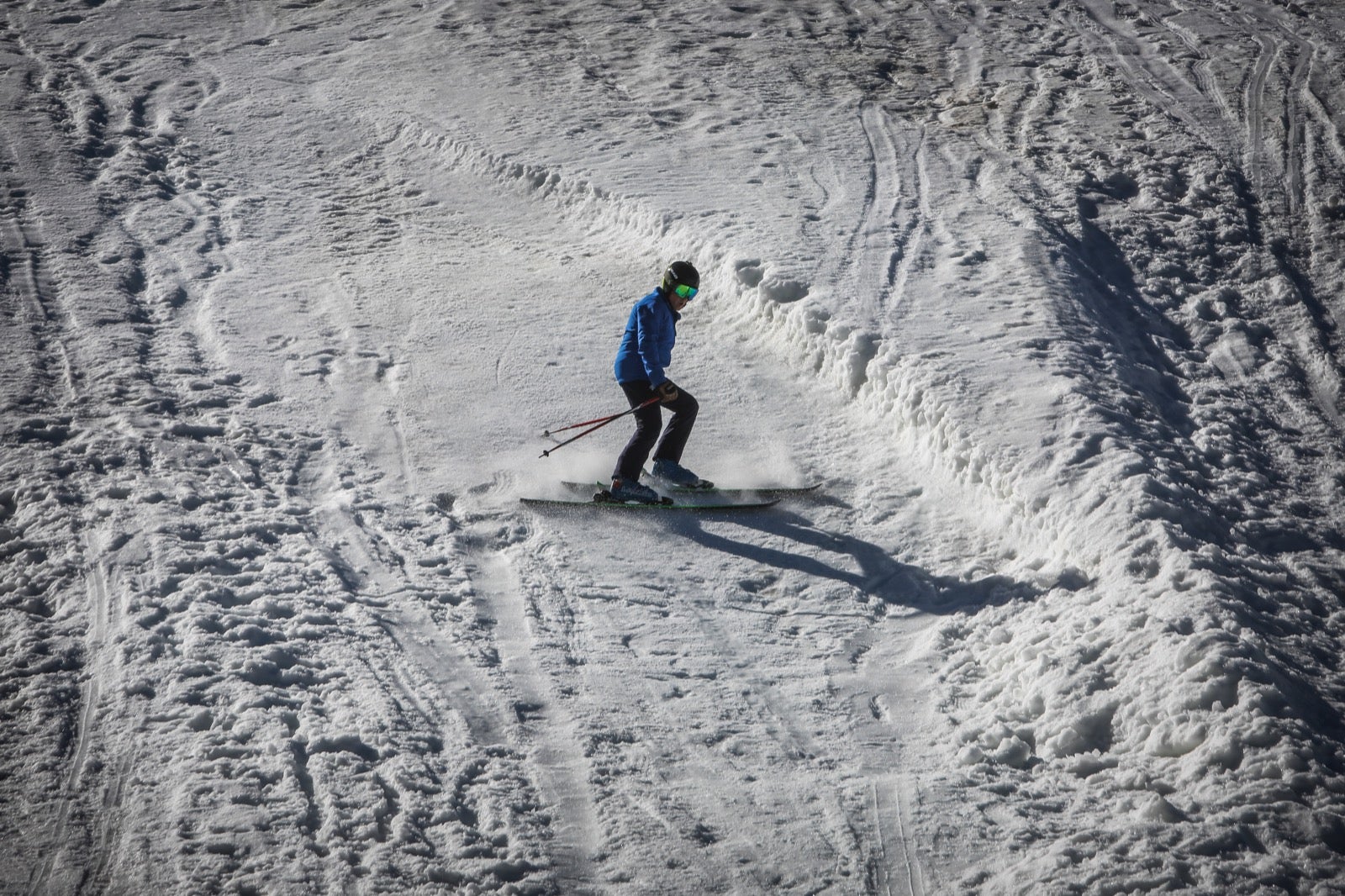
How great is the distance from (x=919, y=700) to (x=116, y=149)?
11.7m

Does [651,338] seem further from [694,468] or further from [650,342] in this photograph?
[694,468]

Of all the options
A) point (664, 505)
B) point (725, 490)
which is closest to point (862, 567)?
point (725, 490)

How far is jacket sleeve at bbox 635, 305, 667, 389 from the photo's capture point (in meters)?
7.02

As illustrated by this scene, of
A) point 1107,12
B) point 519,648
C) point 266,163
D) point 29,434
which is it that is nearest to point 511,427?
point 519,648

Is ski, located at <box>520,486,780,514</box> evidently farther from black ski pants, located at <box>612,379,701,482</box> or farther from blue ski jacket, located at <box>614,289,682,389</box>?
blue ski jacket, located at <box>614,289,682,389</box>

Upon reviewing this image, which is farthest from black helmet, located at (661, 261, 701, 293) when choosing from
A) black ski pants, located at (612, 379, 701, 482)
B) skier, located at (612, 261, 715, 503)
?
black ski pants, located at (612, 379, 701, 482)

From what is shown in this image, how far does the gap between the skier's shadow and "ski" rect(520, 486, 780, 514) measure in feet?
0.22

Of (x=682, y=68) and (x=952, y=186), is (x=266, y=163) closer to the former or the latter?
(x=682, y=68)

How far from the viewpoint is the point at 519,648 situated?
5.86 m

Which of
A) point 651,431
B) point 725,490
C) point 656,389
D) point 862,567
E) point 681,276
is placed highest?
point 681,276

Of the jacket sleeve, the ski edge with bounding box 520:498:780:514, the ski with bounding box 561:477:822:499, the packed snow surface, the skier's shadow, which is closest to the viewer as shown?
the packed snow surface

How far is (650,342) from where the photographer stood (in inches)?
278

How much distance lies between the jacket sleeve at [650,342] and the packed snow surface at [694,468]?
3.34ft

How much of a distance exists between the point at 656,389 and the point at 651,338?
347 mm
